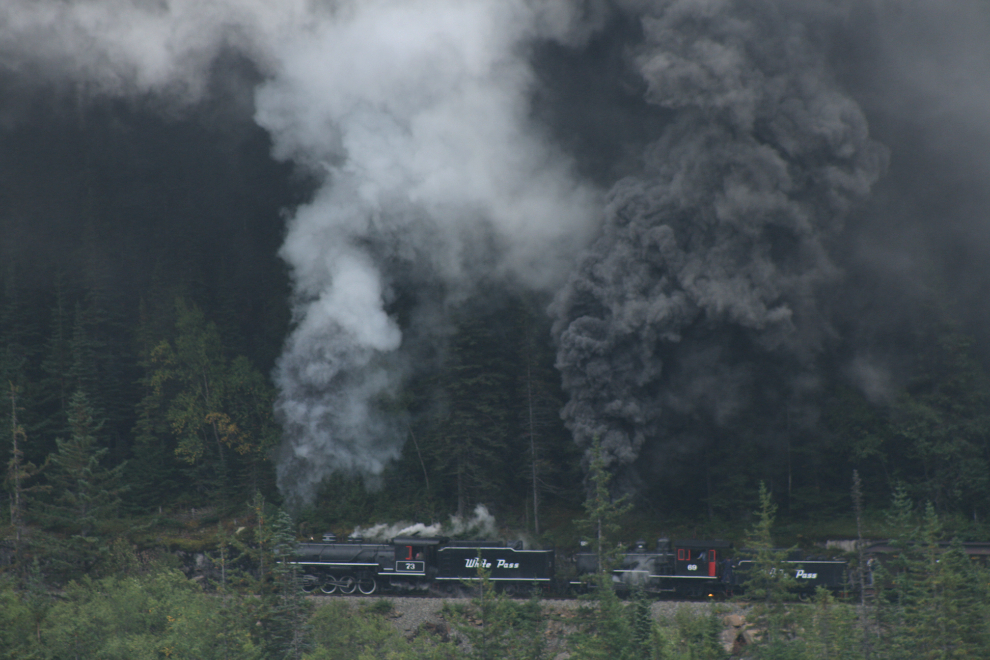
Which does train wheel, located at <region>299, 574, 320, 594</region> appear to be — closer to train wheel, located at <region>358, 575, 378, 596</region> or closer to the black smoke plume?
train wheel, located at <region>358, 575, 378, 596</region>

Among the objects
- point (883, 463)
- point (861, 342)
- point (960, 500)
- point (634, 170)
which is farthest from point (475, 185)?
point (960, 500)

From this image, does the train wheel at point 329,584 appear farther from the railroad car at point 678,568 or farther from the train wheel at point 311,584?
the railroad car at point 678,568

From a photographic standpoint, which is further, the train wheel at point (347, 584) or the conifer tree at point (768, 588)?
the train wheel at point (347, 584)

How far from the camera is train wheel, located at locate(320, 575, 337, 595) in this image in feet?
141

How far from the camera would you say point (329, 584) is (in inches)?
1694

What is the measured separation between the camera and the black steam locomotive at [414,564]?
40.8 meters

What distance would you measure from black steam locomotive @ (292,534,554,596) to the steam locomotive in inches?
1.6

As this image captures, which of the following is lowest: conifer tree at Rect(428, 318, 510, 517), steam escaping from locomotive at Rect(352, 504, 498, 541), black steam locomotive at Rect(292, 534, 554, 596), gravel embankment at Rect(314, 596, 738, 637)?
gravel embankment at Rect(314, 596, 738, 637)

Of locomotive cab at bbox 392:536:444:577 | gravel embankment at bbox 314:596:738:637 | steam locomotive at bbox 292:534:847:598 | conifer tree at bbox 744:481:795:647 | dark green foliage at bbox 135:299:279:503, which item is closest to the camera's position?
conifer tree at bbox 744:481:795:647

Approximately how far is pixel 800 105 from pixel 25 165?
184 ft

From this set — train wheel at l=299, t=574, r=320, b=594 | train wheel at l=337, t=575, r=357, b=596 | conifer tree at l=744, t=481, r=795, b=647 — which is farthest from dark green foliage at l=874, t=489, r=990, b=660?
train wheel at l=299, t=574, r=320, b=594

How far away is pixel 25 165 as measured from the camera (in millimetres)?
69125

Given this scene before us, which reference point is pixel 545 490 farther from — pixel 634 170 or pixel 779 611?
pixel 779 611

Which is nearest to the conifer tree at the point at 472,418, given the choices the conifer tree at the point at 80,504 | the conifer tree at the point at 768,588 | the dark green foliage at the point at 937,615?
the conifer tree at the point at 80,504
